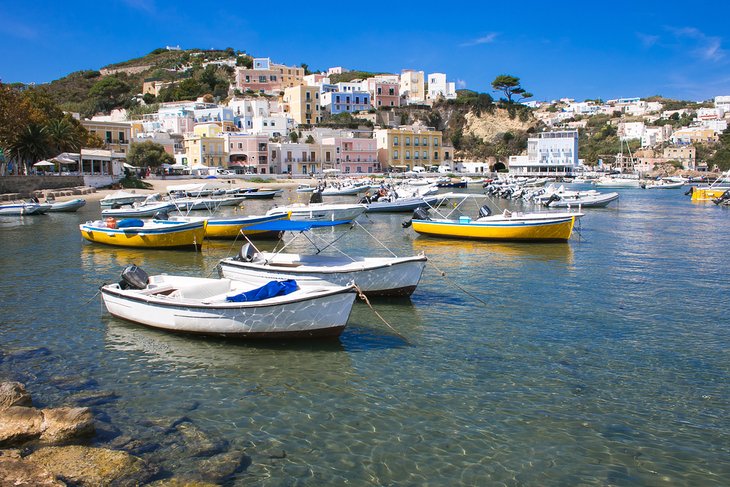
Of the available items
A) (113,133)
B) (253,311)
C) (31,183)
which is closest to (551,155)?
(113,133)

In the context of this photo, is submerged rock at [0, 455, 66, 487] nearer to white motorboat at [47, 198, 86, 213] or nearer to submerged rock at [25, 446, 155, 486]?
submerged rock at [25, 446, 155, 486]

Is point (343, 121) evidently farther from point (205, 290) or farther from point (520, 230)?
point (205, 290)

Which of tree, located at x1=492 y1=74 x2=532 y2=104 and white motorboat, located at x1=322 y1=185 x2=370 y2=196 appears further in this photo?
tree, located at x1=492 y1=74 x2=532 y2=104

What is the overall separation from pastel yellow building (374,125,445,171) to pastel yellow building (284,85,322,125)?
16.3 m

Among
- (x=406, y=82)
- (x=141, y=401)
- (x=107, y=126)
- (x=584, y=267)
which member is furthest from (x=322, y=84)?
(x=141, y=401)

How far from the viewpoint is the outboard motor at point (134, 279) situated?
13.9 m

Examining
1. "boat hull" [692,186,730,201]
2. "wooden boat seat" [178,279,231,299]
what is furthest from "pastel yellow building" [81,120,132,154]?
"wooden boat seat" [178,279,231,299]

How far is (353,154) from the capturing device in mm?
105438

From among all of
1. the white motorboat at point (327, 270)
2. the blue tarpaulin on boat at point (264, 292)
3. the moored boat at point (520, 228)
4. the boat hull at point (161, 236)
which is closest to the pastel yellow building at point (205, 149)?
the boat hull at point (161, 236)

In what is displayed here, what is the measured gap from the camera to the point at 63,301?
Answer: 16.2m

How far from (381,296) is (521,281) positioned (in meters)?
5.19

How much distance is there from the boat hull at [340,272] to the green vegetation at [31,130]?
4054cm

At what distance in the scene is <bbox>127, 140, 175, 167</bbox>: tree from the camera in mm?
78250

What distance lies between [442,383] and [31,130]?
55.5 m
